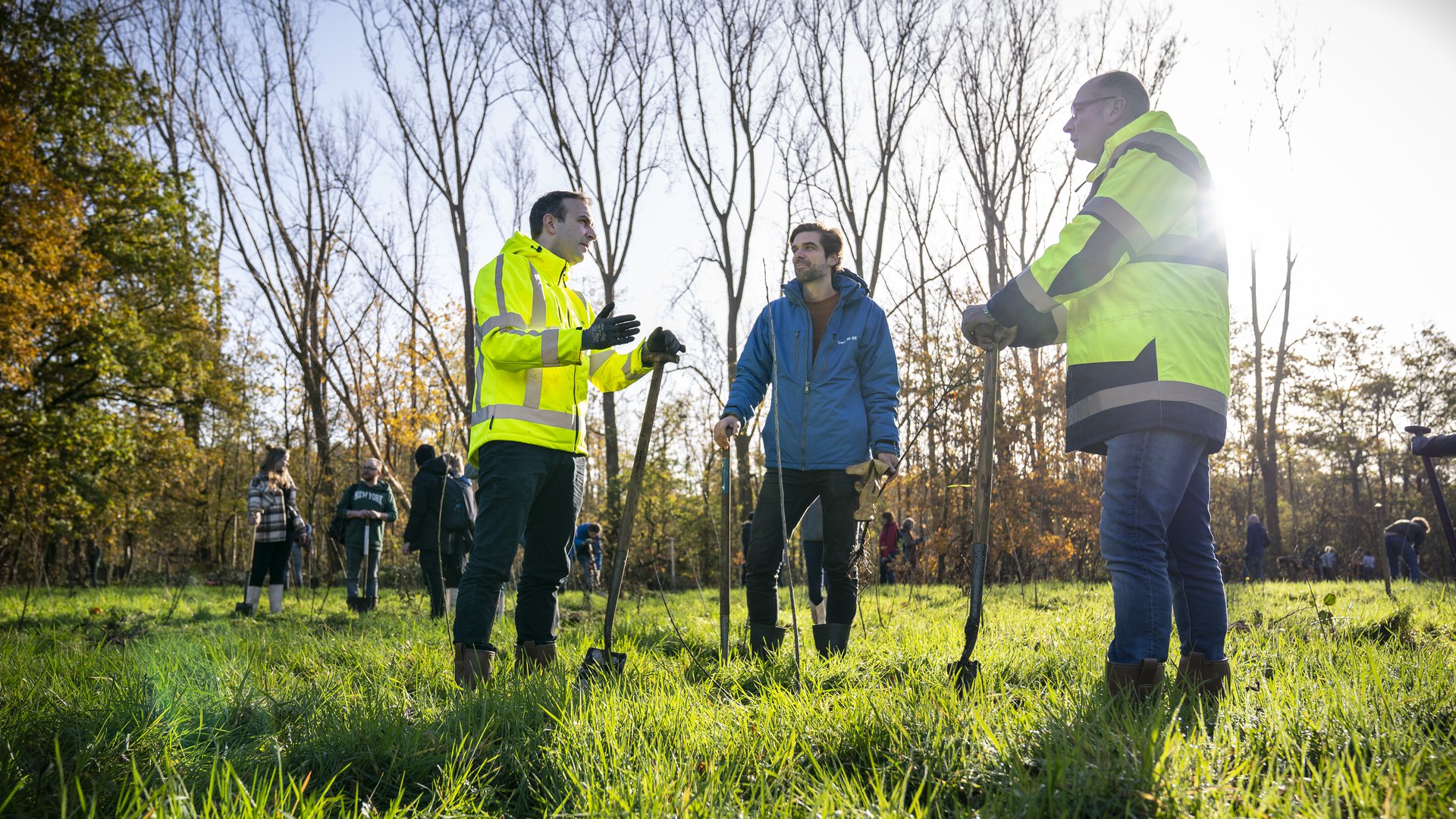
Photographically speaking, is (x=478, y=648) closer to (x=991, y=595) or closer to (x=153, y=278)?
(x=991, y=595)

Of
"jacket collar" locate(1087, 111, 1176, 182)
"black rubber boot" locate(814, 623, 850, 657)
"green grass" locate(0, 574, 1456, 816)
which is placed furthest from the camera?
"black rubber boot" locate(814, 623, 850, 657)

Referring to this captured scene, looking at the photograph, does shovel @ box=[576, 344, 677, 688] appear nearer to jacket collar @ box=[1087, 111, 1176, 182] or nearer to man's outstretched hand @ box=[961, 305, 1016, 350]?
man's outstretched hand @ box=[961, 305, 1016, 350]

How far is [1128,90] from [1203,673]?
75.2 inches

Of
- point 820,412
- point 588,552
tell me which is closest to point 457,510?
point 820,412

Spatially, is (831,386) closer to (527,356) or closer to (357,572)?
(527,356)

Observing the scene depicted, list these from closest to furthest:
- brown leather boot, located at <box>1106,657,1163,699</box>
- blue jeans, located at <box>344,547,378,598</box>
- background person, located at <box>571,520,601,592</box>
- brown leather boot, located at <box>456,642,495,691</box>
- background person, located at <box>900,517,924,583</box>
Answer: brown leather boot, located at <box>1106,657,1163,699</box> < brown leather boot, located at <box>456,642,495,691</box> < blue jeans, located at <box>344,547,378,598</box> < background person, located at <box>571,520,601,592</box> < background person, located at <box>900,517,924,583</box>

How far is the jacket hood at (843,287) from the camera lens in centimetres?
396

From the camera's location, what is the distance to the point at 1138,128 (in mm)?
2555

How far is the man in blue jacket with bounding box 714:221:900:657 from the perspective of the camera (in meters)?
3.75

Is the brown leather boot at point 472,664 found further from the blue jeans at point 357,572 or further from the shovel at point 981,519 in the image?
the blue jeans at point 357,572

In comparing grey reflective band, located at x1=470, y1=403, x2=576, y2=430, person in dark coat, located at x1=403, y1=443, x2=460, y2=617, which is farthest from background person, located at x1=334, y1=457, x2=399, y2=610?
grey reflective band, located at x1=470, y1=403, x2=576, y2=430

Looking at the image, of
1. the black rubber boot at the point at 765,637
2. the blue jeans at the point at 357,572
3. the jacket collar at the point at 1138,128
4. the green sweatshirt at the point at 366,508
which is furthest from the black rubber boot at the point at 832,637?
the green sweatshirt at the point at 366,508

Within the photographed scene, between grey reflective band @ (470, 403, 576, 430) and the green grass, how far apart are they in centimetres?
98

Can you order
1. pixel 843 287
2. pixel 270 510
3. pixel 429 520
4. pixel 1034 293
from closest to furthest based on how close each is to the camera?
pixel 1034 293
pixel 843 287
pixel 429 520
pixel 270 510
